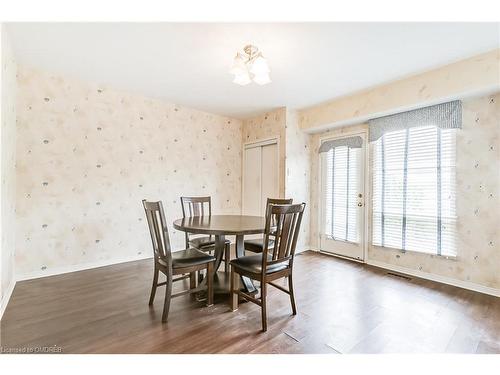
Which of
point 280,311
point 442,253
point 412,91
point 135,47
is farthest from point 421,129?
point 135,47

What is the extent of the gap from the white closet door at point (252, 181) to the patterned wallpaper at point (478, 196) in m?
2.76

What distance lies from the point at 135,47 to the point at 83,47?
505 millimetres

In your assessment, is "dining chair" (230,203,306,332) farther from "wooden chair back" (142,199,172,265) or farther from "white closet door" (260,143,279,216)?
"white closet door" (260,143,279,216)

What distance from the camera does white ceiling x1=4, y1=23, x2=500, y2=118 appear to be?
2025mm

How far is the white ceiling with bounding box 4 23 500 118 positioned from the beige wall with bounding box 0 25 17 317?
23cm

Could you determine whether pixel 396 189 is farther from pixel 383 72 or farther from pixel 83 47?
pixel 83 47

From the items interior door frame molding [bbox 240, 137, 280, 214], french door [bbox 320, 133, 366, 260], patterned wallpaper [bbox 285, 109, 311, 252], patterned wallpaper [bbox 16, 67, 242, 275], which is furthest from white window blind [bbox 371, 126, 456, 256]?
patterned wallpaper [bbox 16, 67, 242, 275]

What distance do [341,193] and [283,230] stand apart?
237 centimetres

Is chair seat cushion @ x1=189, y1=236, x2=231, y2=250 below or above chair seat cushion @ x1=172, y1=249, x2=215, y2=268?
below

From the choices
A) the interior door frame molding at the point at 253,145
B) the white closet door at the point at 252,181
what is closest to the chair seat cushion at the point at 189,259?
the interior door frame molding at the point at 253,145

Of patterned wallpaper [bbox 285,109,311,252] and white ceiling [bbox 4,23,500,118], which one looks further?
patterned wallpaper [bbox 285,109,311,252]

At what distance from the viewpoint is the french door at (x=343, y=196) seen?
12.2ft

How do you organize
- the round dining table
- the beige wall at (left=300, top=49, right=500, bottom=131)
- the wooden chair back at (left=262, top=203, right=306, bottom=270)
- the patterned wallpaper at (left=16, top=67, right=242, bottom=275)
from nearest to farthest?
1. the wooden chair back at (left=262, top=203, right=306, bottom=270)
2. the round dining table
3. the beige wall at (left=300, top=49, right=500, bottom=131)
4. the patterned wallpaper at (left=16, top=67, right=242, bottom=275)

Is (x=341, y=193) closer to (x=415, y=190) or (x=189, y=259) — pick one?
(x=415, y=190)
